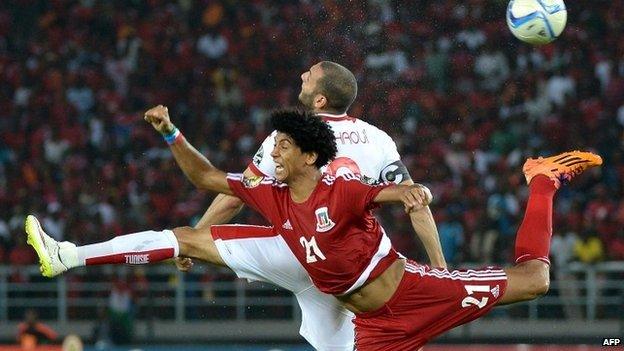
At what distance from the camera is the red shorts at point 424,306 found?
8.20m

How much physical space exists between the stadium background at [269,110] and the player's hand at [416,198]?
297 inches

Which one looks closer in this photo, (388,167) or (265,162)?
(265,162)

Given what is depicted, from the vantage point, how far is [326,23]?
1917 cm

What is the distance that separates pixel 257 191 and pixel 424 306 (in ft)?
3.75

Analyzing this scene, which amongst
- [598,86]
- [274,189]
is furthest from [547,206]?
[598,86]

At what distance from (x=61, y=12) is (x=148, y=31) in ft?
5.16

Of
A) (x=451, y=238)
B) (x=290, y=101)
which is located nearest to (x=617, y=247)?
(x=451, y=238)

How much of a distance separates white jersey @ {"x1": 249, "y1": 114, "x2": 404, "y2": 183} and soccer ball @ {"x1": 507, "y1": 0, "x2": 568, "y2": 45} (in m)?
1.73

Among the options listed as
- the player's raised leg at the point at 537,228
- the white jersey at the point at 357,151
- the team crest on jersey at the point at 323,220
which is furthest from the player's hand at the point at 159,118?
the player's raised leg at the point at 537,228

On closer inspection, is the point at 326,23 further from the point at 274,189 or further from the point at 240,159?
the point at 274,189

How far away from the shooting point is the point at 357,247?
26.3 feet

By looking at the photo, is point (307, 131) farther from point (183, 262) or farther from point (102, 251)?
point (102, 251)

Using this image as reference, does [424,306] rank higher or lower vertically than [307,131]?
lower

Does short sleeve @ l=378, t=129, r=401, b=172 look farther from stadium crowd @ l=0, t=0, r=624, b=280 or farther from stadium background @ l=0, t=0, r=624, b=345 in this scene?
stadium crowd @ l=0, t=0, r=624, b=280
